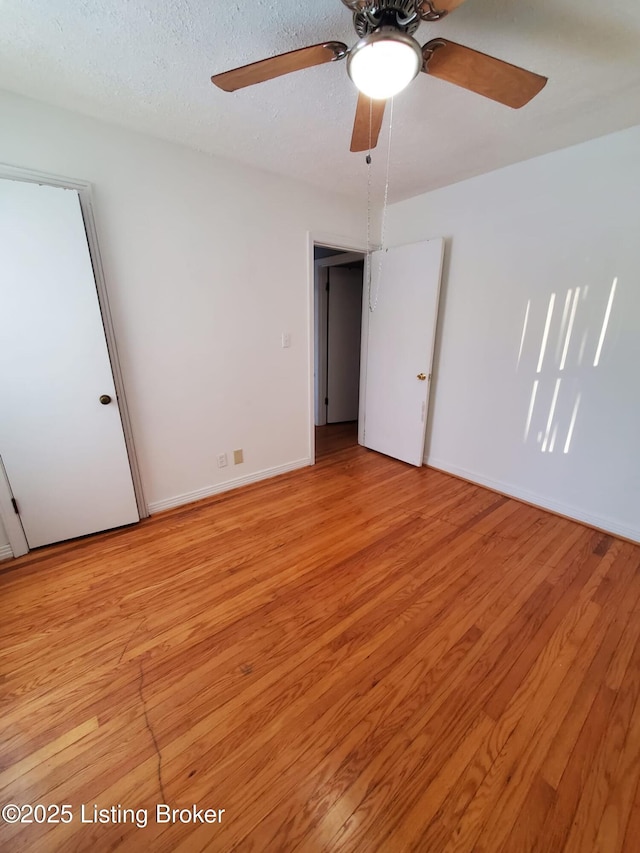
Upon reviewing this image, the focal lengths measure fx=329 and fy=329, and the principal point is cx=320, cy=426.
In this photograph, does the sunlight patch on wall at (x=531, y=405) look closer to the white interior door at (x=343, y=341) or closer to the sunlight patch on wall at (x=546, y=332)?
the sunlight patch on wall at (x=546, y=332)

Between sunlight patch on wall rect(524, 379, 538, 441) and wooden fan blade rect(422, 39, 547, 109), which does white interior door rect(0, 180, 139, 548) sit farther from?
sunlight patch on wall rect(524, 379, 538, 441)

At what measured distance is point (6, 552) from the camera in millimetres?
1946

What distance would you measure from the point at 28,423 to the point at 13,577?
33.7 inches

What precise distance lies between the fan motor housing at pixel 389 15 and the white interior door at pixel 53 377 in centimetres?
161

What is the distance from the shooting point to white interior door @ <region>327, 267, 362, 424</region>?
431 cm

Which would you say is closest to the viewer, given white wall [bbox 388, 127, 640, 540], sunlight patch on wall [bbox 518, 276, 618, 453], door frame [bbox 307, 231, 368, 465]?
white wall [bbox 388, 127, 640, 540]

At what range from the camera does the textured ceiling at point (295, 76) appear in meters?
1.18

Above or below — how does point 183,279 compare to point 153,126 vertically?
below

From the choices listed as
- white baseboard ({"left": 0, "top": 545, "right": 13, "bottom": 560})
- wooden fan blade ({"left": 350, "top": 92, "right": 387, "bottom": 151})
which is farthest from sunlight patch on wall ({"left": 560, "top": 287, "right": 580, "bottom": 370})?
white baseboard ({"left": 0, "top": 545, "right": 13, "bottom": 560})

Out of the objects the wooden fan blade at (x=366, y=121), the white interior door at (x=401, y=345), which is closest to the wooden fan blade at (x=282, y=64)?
the wooden fan blade at (x=366, y=121)

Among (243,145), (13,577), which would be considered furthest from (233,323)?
(13,577)

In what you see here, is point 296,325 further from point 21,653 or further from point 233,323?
point 21,653

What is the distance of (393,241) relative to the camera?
10.5ft

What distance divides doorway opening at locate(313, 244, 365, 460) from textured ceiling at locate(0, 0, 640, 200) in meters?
1.98
